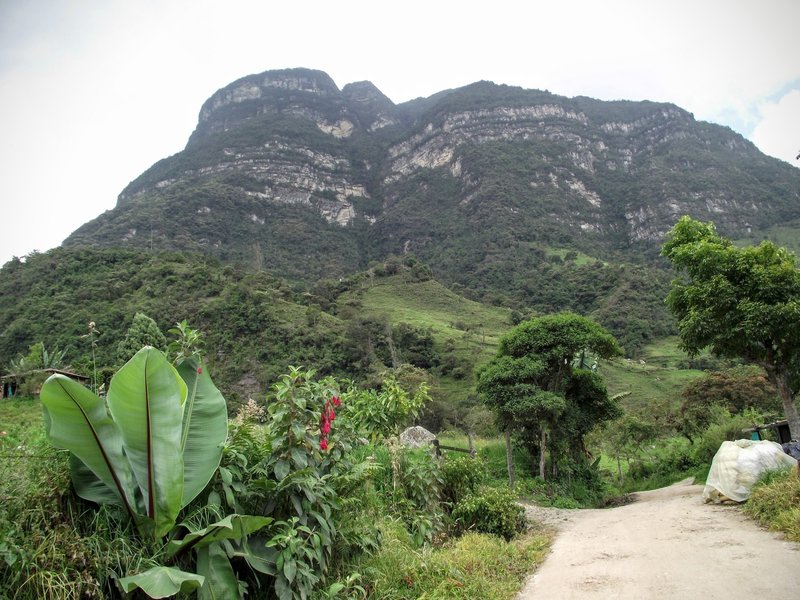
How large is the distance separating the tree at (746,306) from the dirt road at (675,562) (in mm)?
3008

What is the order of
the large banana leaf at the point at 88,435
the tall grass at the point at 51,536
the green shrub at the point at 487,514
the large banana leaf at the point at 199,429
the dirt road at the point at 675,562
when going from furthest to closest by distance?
the green shrub at the point at 487,514
the dirt road at the point at 675,562
the large banana leaf at the point at 199,429
the large banana leaf at the point at 88,435
the tall grass at the point at 51,536

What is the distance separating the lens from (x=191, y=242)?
91438mm

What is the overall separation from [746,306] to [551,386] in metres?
7.00

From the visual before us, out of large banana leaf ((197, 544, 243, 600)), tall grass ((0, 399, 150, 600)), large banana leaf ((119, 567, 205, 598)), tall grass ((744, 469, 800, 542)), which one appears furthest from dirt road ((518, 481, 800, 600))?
tall grass ((0, 399, 150, 600))

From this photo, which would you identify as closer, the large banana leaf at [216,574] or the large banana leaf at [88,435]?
the large banana leaf at [88,435]

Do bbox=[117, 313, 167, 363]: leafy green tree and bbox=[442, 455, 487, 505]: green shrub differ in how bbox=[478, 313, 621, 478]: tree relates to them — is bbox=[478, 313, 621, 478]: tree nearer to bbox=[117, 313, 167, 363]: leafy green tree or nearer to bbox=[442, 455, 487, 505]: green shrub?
bbox=[442, 455, 487, 505]: green shrub

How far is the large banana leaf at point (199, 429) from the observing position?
126 inches

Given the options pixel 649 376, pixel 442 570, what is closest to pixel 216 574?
pixel 442 570

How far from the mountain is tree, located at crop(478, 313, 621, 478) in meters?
44.4

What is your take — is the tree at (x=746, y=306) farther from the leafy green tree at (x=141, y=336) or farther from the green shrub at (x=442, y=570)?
the leafy green tree at (x=141, y=336)

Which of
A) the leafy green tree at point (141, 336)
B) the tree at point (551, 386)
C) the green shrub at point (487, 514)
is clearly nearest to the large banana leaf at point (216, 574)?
the green shrub at point (487, 514)

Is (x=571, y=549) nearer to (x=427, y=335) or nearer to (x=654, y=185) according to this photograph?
(x=427, y=335)

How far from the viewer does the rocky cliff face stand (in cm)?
10319

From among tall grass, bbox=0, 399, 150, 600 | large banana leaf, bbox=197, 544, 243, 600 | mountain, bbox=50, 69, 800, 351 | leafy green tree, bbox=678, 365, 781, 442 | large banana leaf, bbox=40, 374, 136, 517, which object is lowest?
leafy green tree, bbox=678, 365, 781, 442
